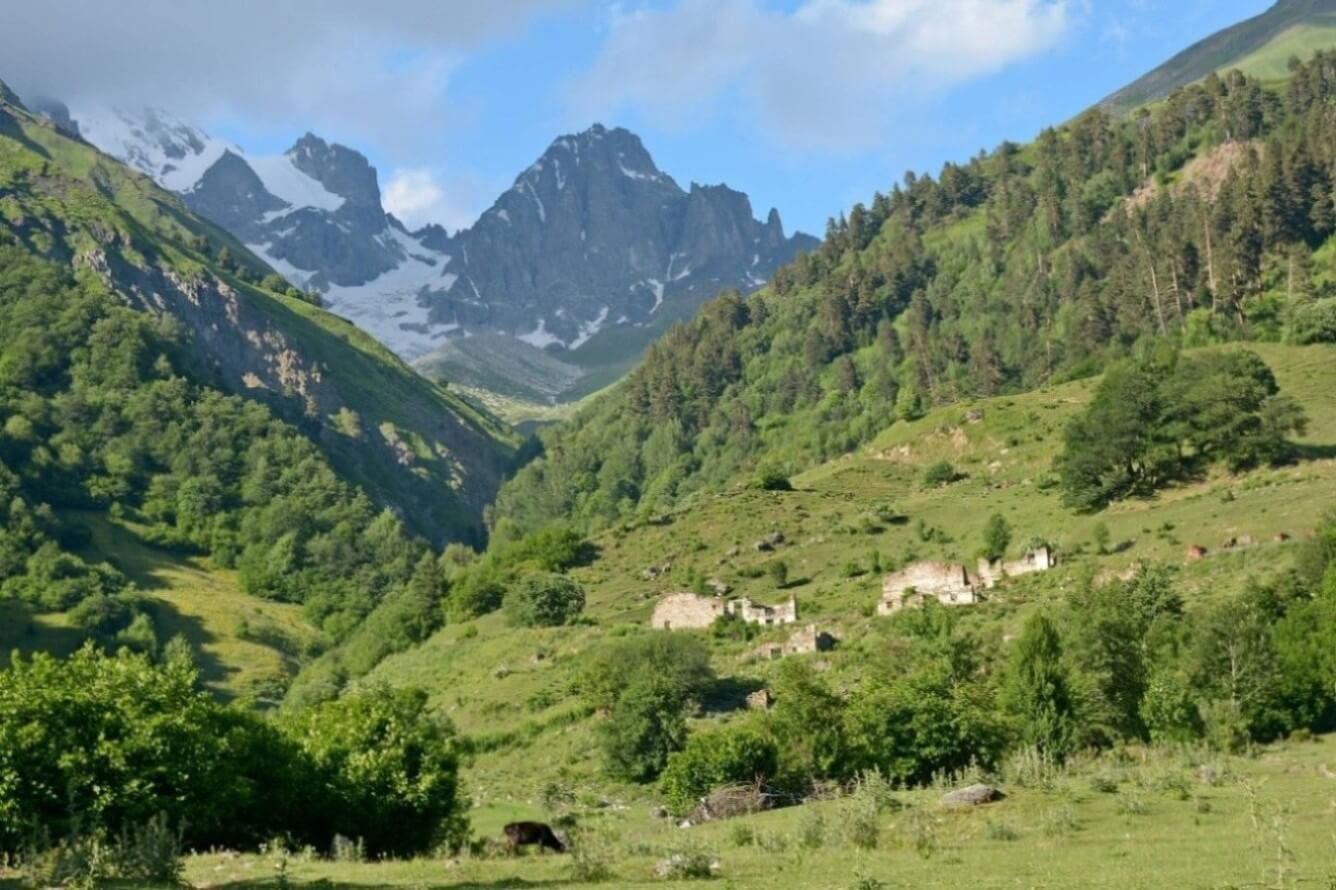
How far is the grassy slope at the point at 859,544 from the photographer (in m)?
67.8

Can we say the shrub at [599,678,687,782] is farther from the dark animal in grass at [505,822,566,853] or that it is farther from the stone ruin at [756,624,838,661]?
the dark animal in grass at [505,822,566,853]

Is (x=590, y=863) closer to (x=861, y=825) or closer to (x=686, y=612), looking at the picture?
(x=861, y=825)

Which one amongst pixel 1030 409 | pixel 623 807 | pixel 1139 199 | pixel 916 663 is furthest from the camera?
pixel 1139 199

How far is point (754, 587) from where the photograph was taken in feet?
314

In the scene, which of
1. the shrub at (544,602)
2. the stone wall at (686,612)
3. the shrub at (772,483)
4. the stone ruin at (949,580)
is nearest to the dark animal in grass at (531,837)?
the stone ruin at (949,580)

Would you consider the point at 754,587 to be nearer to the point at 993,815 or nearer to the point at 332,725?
the point at 332,725

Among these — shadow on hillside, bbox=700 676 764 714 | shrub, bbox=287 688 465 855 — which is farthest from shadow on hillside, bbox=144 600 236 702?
shrub, bbox=287 688 465 855

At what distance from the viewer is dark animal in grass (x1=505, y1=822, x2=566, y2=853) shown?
33.8 metres

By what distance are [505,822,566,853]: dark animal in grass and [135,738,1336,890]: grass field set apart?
1697 millimetres

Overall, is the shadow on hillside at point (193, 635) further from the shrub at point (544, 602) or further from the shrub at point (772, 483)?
the shrub at point (772, 483)

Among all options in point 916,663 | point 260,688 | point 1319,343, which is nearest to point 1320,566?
point 916,663

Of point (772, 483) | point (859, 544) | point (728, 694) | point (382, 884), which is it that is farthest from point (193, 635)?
point (382, 884)

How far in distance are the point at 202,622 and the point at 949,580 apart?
9970cm

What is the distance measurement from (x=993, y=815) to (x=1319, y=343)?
95375mm
